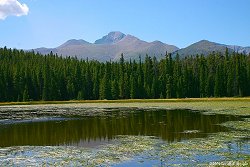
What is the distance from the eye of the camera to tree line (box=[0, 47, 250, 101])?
137875 mm

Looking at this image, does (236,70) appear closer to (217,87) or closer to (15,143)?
(217,87)

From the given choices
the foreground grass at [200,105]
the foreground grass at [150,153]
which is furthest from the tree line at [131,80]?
the foreground grass at [150,153]

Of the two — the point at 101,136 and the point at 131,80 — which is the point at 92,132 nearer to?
the point at 101,136

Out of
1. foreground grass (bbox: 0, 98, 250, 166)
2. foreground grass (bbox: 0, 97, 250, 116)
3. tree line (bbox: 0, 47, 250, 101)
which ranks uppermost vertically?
tree line (bbox: 0, 47, 250, 101)

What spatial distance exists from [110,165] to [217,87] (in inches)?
4532

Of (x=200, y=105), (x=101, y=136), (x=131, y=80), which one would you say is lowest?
(x=101, y=136)

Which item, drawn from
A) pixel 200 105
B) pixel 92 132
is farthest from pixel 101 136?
pixel 200 105

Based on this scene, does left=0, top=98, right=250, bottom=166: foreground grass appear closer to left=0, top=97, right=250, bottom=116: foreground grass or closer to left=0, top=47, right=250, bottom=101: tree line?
left=0, top=97, right=250, bottom=116: foreground grass

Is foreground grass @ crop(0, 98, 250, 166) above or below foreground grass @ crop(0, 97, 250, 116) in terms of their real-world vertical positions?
below

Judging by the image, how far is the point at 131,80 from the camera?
14488cm

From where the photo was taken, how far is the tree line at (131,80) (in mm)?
137875

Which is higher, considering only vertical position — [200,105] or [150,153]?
[200,105]

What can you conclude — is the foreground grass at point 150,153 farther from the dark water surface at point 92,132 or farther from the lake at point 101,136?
the dark water surface at point 92,132

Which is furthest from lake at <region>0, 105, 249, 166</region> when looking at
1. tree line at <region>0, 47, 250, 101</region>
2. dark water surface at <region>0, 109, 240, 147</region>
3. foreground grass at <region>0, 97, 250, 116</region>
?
tree line at <region>0, 47, 250, 101</region>
